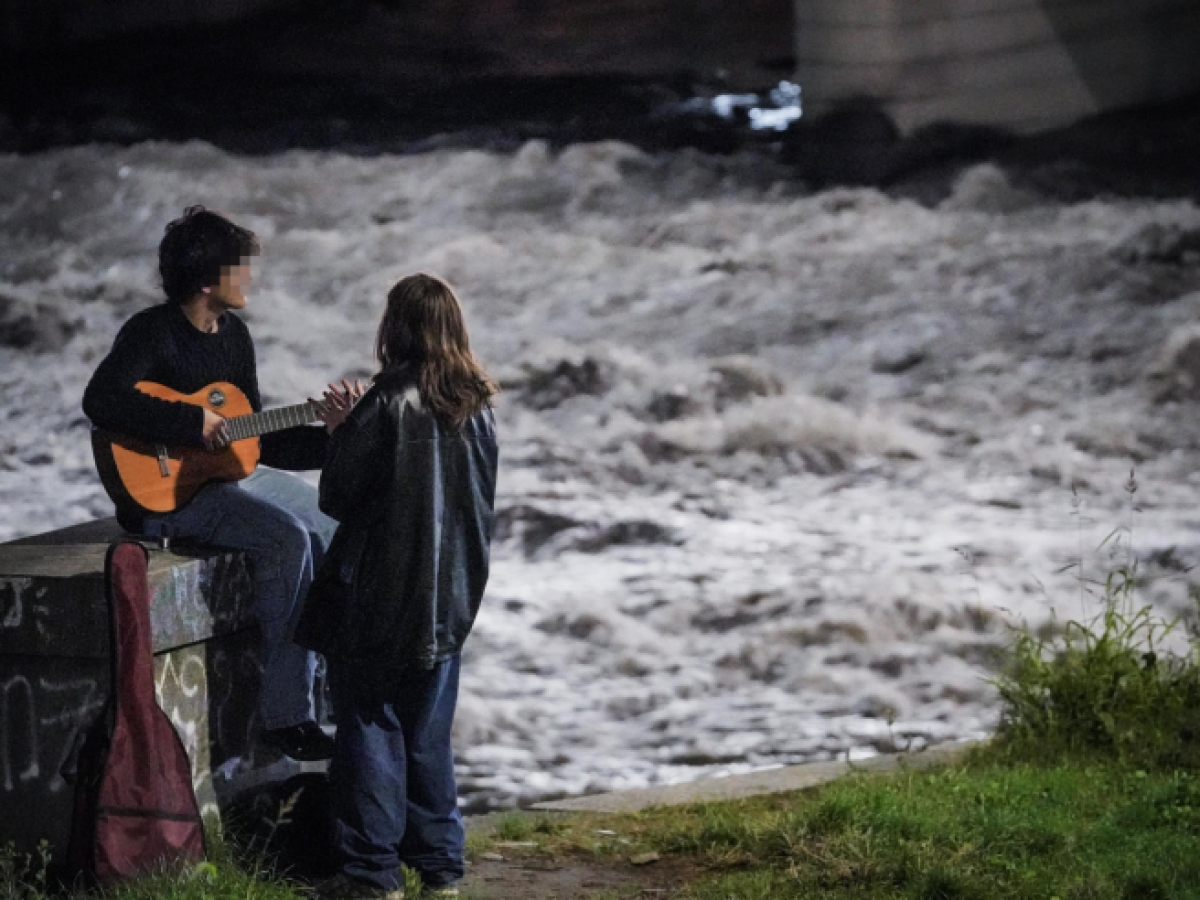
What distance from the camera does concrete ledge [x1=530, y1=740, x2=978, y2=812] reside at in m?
5.37

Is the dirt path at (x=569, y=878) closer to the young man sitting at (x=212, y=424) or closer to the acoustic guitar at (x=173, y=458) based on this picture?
the young man sitting at (x=212, y=424)

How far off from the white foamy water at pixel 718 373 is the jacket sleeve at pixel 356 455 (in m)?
3.83

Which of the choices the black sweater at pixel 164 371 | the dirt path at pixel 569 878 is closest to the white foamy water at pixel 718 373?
the dirt path at pixel 569 878

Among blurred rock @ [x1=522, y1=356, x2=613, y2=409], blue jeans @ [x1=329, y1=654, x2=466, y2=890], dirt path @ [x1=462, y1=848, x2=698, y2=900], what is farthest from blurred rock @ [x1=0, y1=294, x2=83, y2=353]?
blue jeans @ [x1=329, y1=654, x2=466, y2=890]

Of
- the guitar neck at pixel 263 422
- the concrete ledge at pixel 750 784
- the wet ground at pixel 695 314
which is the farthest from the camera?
the wet ground at pixel 695 314

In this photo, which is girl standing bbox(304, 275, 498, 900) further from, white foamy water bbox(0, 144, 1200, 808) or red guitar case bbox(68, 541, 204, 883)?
white foamy water bbox(0, 144, 1200, 808)

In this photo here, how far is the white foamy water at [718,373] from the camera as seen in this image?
8258mm

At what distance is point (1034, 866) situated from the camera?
4391 millimetres

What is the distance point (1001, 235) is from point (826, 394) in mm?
1516

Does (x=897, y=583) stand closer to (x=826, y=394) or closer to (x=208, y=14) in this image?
(x=826, y=394)

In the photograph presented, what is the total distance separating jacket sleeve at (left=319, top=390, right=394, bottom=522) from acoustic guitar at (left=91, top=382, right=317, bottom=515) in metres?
0.33

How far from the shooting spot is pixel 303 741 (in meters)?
4.18

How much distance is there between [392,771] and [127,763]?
1.93 feet

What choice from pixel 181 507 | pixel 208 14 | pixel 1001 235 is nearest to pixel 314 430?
pixel 181 507
